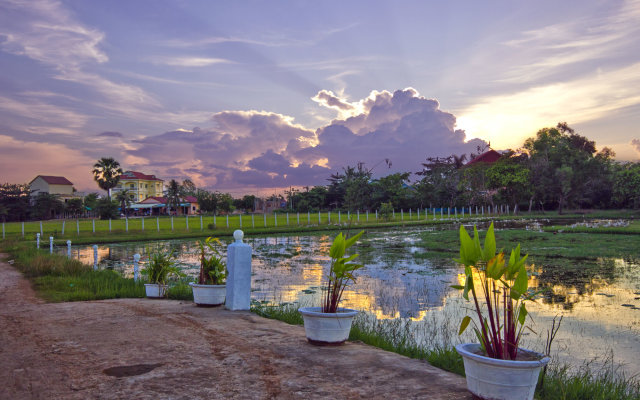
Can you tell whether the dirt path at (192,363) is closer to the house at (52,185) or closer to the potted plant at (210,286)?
the potted plant at (210,286)

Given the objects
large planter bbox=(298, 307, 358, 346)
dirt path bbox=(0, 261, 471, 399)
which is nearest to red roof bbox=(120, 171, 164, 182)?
dirt path bbox=(0, 261, 471, 399)

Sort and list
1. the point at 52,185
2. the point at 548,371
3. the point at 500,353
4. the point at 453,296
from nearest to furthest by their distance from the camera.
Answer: the point at 500,353 → the point at 548,371 → the point at 453,296 → the point at 52,185

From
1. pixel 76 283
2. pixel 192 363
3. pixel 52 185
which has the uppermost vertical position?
pixel 52 185

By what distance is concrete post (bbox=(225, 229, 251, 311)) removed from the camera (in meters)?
7.48

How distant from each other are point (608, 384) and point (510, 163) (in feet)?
208

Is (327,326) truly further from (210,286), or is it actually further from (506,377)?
(210,286)

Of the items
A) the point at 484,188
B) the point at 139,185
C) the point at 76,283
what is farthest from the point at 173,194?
the point at 76,283

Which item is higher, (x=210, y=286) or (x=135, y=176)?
(x=135, y=176)

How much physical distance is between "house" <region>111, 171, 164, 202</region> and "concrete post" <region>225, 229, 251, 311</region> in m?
85.4

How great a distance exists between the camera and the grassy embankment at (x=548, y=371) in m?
4.02

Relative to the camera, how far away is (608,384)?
425cm

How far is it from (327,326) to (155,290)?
220 inches

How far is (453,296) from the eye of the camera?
1013cm

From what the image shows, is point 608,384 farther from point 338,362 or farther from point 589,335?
point 589,335
